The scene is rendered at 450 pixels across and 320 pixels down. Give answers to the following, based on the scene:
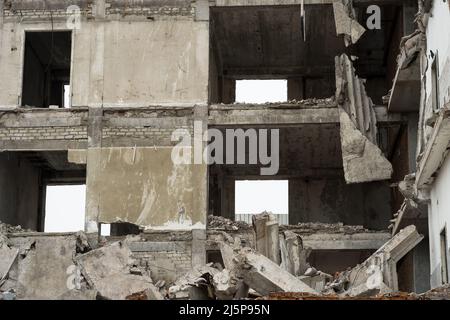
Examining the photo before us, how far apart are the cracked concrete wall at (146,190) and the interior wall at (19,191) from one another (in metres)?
2.56

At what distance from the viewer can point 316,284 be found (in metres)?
15.6

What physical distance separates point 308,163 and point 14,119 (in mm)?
8228

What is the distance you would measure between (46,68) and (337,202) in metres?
8.70

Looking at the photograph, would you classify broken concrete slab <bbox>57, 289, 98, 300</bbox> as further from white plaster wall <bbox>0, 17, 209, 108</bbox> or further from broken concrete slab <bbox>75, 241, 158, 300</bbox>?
white plaster wall <bbox>0, 17, 209, 108</bbox>

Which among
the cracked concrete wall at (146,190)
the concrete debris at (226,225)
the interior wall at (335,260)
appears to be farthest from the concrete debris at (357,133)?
the cracked concrete wall at (146,190)

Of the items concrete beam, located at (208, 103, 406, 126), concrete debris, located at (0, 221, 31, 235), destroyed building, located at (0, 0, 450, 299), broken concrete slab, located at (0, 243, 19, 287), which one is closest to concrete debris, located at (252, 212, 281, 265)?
destroyed building, located at (0, 0, 450, 299)

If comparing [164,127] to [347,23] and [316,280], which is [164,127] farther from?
[316,280]

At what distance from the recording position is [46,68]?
25.6 meters

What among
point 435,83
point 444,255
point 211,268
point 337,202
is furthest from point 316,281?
point 337,202

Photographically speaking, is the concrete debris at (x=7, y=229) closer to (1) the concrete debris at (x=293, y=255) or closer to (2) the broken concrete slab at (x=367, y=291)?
(1) the concrete debris at (x=293, y=255)

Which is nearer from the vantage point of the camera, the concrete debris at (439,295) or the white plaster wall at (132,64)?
the concrete debris at (439,295)

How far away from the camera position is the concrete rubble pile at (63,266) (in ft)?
61.4
